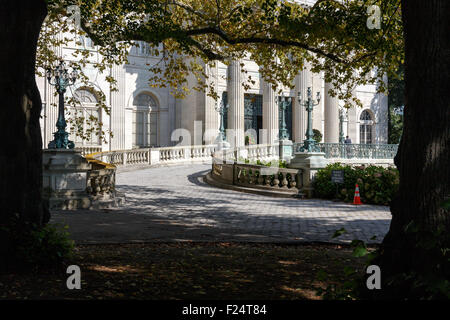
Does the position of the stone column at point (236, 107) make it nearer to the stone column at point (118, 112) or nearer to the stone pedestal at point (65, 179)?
the stone column at point (118, 112)

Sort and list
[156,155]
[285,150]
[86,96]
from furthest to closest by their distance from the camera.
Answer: [86,96]
[156,155]
[285,150]

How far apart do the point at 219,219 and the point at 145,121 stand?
85.9ft

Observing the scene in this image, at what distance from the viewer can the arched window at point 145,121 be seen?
36.2 metres

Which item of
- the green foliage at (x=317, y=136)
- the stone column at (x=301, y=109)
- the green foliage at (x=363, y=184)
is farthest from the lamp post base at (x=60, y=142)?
the stone column at (x=301, y=109)

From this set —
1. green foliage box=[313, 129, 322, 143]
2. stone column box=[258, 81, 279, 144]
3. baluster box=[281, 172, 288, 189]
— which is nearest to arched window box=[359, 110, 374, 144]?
green foliage box=[313, 129, 322, 143]

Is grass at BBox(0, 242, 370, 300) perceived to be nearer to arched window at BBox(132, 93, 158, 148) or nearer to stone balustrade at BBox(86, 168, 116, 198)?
stone balustrade at BBox(86, 168, 116, 198)

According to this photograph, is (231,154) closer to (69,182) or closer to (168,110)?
(69,182)

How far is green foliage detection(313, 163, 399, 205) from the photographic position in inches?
607

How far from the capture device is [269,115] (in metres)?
38.8

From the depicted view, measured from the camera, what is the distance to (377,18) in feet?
32.1

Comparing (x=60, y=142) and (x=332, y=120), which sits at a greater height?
(x=332, y=120)

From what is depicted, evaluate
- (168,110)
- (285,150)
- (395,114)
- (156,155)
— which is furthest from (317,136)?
(156,155)

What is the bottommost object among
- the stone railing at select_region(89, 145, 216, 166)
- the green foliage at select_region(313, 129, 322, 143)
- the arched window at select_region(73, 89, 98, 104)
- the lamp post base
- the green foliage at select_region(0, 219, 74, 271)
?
the green foliage at select_region(0, 219, 74, 271)

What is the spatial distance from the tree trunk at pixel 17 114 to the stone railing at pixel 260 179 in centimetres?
1278
